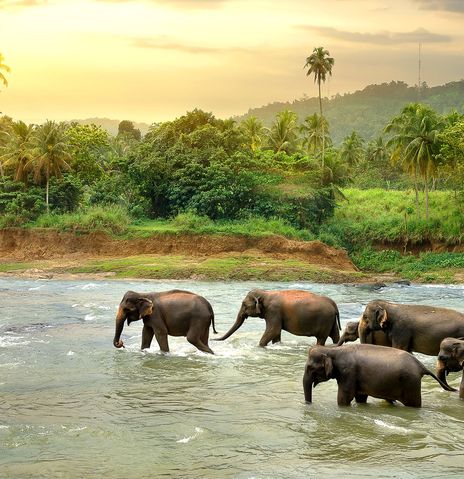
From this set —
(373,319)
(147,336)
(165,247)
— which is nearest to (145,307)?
(147,336)

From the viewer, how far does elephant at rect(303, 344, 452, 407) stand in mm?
10664

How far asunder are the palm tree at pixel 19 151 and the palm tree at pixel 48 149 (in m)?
0.80

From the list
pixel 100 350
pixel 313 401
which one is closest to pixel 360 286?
pixel 100 350

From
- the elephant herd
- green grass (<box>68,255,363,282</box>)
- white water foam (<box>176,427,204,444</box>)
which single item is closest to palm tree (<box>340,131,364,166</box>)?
green grass (<box>68,255,363,282</box>)

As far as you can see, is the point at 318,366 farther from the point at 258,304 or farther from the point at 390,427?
the point at 258,304

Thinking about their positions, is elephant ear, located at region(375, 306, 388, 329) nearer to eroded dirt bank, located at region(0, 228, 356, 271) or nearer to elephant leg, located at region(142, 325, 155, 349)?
elephant leg, located at region(142, 325, 155, 349)

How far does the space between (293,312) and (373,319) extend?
110 inches

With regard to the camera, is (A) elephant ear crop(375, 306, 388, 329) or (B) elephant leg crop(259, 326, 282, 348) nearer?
(A) elephant ear crop(375, 306, 388, 329)

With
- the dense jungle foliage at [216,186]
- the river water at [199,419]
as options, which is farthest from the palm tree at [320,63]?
the river water at [199,419]

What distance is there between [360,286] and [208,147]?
18.4 meters

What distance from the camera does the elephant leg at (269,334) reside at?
15.8 metres

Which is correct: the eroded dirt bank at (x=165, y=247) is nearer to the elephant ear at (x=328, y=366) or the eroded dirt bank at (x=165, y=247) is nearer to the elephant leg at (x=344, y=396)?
the elephant leg at (x=344, y=396)

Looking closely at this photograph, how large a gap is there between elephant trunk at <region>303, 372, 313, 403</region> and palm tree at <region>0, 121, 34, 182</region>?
130 feet

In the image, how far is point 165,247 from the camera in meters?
42.8
